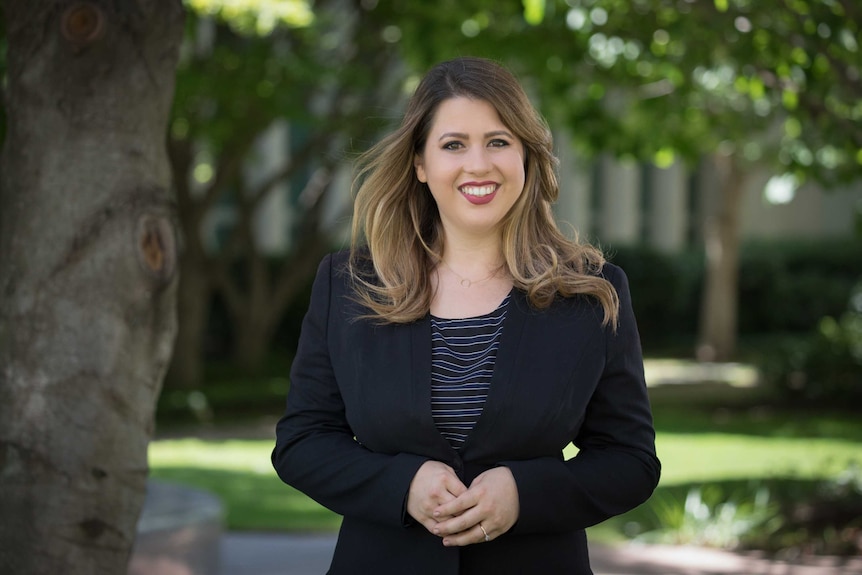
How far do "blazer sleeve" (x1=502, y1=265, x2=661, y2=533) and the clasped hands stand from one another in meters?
0.04

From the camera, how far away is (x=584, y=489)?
9.36ft

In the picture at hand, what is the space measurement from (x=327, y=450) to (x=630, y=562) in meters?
5.28

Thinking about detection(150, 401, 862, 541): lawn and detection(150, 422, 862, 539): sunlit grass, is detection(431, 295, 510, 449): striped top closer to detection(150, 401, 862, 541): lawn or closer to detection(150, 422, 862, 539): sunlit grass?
detection(150, 401, 862, 541): lawn

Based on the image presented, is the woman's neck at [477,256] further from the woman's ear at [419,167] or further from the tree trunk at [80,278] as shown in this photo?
the tree trunk at [80,278]

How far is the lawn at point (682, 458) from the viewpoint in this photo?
9.82 m

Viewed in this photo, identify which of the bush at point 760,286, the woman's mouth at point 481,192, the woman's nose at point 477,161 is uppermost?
the bush at point 760,286

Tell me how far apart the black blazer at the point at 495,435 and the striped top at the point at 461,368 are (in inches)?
Result: 1.6

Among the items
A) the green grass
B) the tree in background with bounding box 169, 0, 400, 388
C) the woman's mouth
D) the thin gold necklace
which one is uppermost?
the tree in background with bounding box 169, 0, 400, 388

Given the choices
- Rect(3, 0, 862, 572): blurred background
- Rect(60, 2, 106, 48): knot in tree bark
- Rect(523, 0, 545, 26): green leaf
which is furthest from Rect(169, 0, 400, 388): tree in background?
Rect(60, 2, 106, 48): knot in tree bark

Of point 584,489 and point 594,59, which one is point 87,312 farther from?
point 594,59

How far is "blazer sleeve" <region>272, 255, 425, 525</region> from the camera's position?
2.84 meters

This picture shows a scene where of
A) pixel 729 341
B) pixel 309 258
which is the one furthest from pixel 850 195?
pixel 309 258

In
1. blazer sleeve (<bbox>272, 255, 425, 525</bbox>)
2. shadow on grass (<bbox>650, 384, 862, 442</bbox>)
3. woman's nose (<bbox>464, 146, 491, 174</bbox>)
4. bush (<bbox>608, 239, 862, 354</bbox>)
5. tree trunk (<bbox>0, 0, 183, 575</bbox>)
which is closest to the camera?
blazer sleeve (<bbox>272, 255, 425, 525</bbox>)

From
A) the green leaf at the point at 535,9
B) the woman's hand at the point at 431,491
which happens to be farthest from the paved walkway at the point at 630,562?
the woman's hand at the point at 431,491
